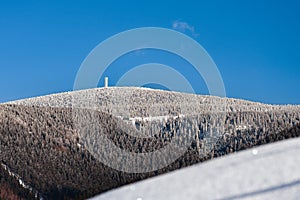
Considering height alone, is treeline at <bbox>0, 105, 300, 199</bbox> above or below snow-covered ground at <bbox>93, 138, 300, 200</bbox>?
above

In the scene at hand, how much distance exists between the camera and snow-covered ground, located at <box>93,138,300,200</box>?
45.0ft

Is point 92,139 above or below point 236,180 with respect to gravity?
above

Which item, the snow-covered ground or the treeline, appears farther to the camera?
the treeline

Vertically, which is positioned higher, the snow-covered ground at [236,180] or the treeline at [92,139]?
the treeline at [92,139]

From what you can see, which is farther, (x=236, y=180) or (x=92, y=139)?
(x=92, y=139)

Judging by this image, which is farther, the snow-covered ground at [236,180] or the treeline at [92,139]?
the treeline at [92,139]

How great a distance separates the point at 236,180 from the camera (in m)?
14.6

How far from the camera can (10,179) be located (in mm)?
55750

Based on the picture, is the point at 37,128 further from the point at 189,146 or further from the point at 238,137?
the point at 238,137

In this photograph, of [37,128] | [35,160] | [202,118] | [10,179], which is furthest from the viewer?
[202,118]

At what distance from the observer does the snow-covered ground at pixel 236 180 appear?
1373 cm

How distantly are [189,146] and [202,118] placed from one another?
24.9 m

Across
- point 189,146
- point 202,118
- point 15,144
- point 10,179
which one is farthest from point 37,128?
point 202,118

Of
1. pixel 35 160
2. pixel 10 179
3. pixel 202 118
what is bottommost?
pixel 10 179
